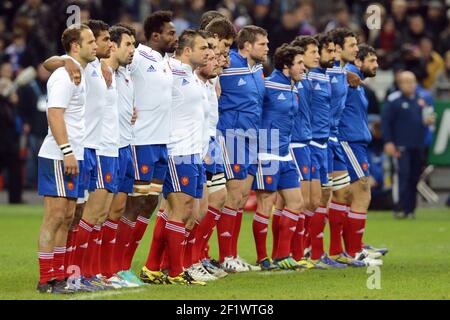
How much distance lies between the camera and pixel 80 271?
11.6 m

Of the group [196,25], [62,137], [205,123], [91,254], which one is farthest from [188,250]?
[196,25]

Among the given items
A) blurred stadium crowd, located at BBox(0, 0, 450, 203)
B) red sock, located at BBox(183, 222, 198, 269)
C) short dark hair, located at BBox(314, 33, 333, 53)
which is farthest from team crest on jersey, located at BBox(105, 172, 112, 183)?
blurred stadium crowd, located at BBox(0, 0, 450, 203)

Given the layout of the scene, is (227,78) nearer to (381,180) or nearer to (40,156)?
(40,156)

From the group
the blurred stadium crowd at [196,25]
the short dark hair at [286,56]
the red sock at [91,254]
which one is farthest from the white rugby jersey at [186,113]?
the blurred stadium crowd at [196,25]

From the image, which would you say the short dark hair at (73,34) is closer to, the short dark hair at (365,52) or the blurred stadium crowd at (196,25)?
the short dark hair at (365,52)

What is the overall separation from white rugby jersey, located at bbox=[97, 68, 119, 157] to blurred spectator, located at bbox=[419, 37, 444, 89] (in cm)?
1492

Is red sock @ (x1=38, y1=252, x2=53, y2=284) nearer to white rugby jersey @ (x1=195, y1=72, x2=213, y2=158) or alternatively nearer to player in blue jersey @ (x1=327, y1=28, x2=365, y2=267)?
white rugby jersey @ (x1=195, y1=72, x2=213, y2=158)

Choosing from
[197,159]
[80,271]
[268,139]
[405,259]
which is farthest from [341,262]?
[80,271]

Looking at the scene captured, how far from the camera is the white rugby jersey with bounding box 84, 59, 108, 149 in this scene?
1141 centimetres

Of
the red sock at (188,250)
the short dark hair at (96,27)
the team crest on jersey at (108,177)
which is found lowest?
the red sock at (188,250)

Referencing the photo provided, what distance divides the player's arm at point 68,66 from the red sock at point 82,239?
1361 millimetres

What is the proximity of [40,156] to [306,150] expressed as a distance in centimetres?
426

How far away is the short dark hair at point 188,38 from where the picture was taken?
40.8 ft

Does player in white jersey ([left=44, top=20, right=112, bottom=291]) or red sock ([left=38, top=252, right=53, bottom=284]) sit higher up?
player in white jersey ([left=44, top=20, right=112, bottom=291])
